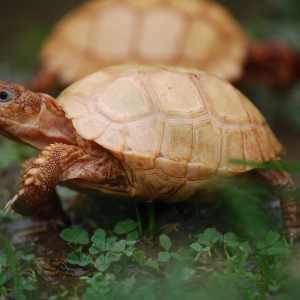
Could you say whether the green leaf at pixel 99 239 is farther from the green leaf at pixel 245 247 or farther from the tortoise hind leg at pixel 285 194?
the tortoise hind leg at pixel 285 194

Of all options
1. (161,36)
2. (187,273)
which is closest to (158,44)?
(161,36)

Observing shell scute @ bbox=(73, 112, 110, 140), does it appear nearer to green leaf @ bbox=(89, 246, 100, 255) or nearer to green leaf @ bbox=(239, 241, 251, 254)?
green leaf @ bbox=(89, 246, 100, 255)

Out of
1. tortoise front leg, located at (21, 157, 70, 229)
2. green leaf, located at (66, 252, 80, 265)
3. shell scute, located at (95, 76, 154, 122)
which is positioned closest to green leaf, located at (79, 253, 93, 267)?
green leaf, located at (66, 252, 80, 265)

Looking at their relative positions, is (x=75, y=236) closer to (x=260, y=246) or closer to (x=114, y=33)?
(x=260, y=246)

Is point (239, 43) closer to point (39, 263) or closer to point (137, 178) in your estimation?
point (137, 178)

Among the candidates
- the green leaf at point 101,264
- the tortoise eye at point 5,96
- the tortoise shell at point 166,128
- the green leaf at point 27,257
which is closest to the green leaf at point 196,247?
the tortoise shell at point 166,128

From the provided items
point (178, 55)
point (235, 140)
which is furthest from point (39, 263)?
point (178, 55)
